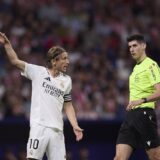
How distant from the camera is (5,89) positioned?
55.6 ft

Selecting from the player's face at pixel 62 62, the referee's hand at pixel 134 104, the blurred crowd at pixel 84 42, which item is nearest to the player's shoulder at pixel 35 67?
the player's face at pixel 62 62

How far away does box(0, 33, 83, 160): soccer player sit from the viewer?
425 inches

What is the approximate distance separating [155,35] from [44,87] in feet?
37.3

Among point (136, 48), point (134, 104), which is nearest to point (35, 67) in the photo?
point (134, 104)

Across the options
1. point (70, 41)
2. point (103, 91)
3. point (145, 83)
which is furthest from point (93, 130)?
point (145, 83)

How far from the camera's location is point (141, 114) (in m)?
11.7

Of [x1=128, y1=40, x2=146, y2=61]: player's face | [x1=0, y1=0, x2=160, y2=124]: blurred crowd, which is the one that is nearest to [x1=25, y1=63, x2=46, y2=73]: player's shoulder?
[x1=128, y1=40, x2=146, y2=61]: player's face

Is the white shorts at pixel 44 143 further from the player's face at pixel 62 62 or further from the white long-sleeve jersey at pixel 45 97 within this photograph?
the player's face at pixel 62 62

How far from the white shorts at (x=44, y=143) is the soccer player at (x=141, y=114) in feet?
3.70

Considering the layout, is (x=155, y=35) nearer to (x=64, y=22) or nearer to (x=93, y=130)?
(x=64, y=22)

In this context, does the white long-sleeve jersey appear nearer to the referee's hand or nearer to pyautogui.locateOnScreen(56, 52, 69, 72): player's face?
pyautogui.locateOnScreen(56, 52, 69, 72): player's face

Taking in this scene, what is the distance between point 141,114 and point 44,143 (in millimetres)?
1696

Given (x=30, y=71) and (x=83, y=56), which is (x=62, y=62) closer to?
(x=30, y=71)

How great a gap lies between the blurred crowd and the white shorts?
16.7 ft
